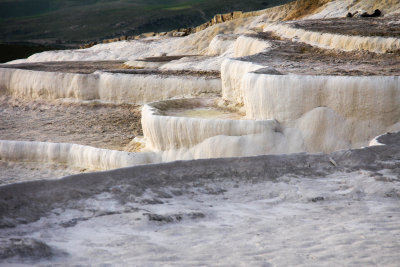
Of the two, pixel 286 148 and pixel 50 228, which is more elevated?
pixel 50 228

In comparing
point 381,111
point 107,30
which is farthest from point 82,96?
point 107,30

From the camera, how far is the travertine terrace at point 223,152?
379cm

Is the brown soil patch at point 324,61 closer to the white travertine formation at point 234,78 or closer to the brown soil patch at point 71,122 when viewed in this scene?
the white travertine formation at point 234,78

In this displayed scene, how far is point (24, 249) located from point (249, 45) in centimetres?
1105

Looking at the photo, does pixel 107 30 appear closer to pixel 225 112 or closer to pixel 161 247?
pixel 225 112

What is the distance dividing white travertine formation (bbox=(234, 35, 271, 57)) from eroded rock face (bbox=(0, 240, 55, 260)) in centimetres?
989

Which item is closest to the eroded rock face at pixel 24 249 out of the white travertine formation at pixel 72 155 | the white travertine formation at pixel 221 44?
the white travertine formation at pixel 72 155

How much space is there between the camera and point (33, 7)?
2391 inches

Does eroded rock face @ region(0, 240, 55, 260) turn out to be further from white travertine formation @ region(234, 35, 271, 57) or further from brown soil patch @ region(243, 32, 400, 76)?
white travertine formation @ region(234, 35, 271, 57)

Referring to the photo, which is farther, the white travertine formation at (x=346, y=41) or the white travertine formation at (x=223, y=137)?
the white travertine formation at (x=346, y=41)

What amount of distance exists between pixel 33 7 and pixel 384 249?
60891mm

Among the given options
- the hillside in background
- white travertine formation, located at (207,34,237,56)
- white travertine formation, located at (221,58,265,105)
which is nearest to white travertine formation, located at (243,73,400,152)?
white travertine formation, located at (221,58,265,105)

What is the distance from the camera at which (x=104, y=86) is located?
13.7 metres

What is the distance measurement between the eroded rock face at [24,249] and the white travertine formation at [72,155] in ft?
17.7
